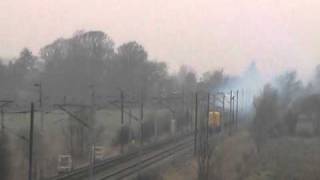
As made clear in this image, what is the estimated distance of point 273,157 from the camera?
42312 mm

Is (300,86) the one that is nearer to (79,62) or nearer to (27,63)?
(79,62)

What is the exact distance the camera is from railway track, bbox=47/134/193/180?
3196cm

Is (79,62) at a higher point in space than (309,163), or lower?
higher

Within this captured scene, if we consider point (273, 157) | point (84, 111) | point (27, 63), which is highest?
point (27, 63)

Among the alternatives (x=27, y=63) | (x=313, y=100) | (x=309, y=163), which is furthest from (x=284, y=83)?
(x=309, y=163)

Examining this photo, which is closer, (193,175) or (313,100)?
(193,175)

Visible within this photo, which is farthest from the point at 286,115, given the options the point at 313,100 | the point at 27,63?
the point at 27,63

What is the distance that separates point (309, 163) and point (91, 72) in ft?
163

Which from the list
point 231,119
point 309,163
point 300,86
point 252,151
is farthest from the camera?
point 300,86

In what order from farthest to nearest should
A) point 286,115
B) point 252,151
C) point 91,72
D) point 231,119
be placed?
point 91,72
point 231,119
point 286,115
point 252,151

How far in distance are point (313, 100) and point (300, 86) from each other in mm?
22106

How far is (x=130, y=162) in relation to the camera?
129ft

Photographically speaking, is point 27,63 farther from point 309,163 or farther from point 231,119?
point 309,163

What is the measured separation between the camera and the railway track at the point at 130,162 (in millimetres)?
31961
